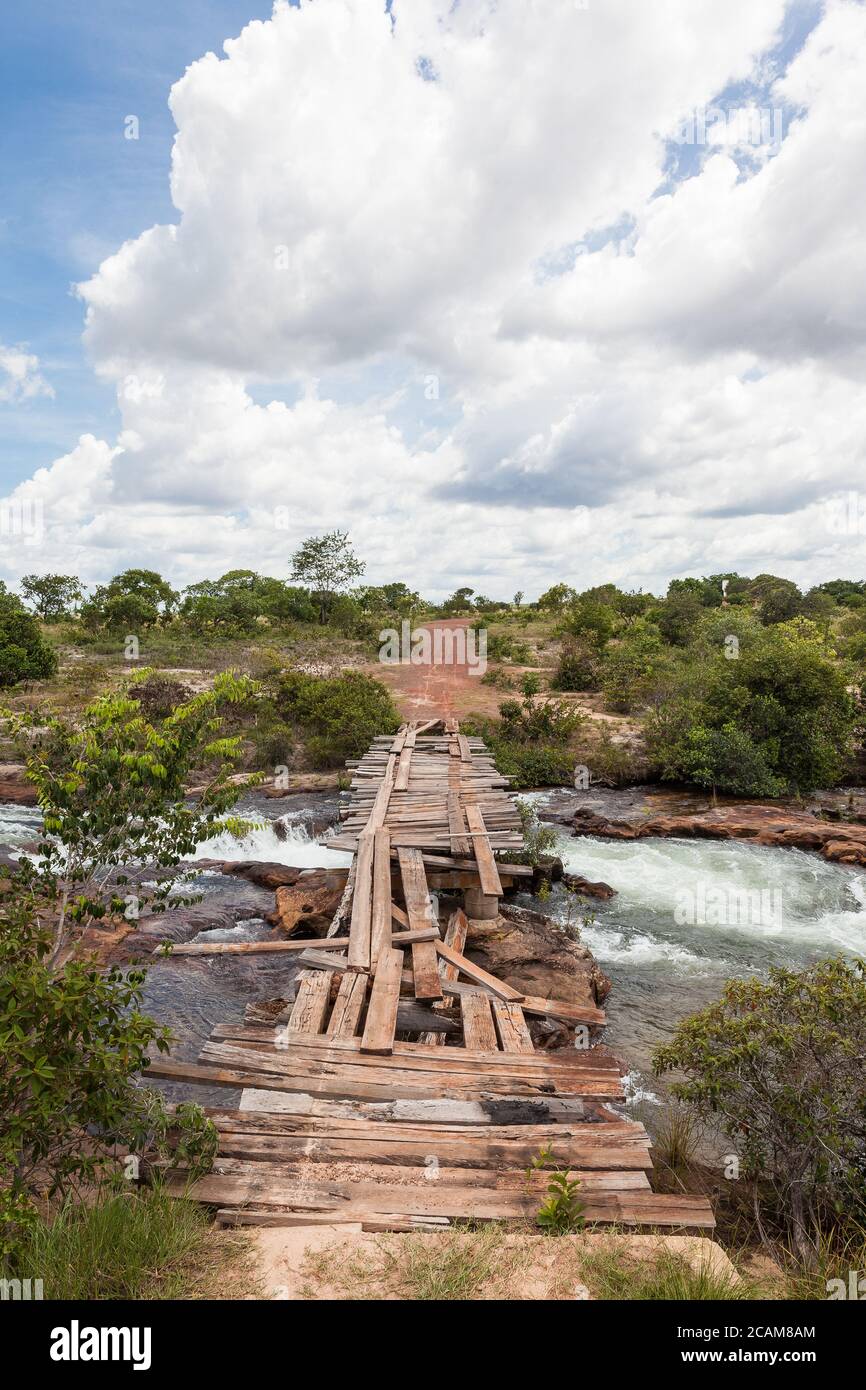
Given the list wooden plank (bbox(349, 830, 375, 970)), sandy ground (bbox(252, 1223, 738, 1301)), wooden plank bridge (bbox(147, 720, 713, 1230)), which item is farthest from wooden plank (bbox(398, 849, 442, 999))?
sandy ground (bbox(252, 1223, 738, 1301))

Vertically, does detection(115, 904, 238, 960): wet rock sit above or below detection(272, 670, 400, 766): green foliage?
below

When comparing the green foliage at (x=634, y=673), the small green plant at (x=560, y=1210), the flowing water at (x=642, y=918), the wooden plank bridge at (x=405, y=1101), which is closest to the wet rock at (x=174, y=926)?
the flowing water at (x=642, y=918)

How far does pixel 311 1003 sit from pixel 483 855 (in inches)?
159

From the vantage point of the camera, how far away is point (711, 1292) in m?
3.26

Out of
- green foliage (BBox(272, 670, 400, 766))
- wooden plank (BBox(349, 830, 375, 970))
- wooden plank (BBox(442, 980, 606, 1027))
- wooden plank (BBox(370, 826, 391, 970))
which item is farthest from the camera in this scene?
green foliage (BBox(272, 670, 400, 766))

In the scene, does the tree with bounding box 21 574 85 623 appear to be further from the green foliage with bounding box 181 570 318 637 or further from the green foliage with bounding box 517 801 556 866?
the green foliage with bounding box 517 801 556 866

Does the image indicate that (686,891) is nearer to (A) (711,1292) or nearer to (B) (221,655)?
(A) (711,1292)

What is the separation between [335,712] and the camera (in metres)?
20.2

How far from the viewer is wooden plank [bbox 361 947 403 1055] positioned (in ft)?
18.5

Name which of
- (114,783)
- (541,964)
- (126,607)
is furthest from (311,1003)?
(126,607)

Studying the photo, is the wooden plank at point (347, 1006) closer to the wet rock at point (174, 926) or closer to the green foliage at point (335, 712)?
the wet rock at point (174, 926)

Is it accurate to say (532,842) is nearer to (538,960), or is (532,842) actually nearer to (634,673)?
(538,960)

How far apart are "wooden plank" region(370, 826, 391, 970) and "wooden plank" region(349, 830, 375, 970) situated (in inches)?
1.9
